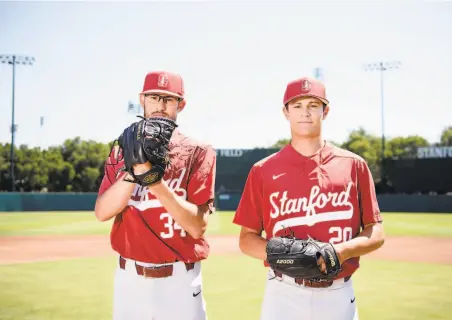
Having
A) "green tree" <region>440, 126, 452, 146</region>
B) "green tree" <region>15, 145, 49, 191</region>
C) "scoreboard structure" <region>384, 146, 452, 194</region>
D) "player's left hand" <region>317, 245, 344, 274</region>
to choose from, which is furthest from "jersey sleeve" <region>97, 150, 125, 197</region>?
"green tree" <region>440, 126, 452, 146</region>

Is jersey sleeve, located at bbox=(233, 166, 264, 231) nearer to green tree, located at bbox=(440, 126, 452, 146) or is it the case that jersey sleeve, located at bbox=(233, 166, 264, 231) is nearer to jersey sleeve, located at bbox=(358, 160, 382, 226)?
jersey sleeve, located at bbox=(358, 160, 382, 226)

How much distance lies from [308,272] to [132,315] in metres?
1.03

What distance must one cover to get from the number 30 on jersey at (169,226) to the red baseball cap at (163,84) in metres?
0.72

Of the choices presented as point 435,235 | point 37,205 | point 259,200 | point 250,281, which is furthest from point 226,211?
point 259,200

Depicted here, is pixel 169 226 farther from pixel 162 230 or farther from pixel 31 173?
pixel 31 173

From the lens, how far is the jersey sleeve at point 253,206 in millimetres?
2846

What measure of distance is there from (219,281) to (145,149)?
6773 millimetres

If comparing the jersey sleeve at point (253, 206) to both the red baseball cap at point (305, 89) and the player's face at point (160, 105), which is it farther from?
the player's face at point (160, 105)

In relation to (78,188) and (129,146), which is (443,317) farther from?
(78,188)

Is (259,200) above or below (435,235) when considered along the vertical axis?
above

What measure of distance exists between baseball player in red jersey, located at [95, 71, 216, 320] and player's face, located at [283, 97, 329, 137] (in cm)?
56

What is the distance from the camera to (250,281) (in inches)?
341

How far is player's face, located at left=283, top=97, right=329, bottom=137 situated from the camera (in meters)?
2.73

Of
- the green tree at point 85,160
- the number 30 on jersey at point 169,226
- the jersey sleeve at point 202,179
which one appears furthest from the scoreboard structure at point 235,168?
the number 30 on jersey at point 169,226
